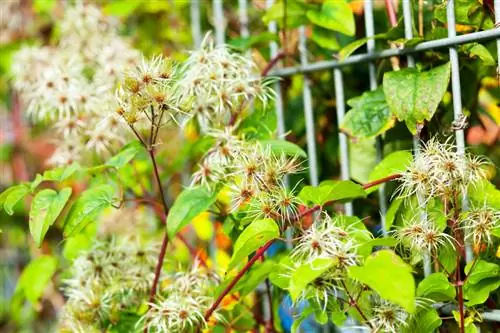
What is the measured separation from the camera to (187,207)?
1265 millimetres

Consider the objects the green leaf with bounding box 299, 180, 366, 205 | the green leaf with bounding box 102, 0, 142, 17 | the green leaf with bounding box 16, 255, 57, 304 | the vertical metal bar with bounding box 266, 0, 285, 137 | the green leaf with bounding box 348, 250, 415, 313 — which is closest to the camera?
the green leaf with bounding box 348, 250, 415, 313

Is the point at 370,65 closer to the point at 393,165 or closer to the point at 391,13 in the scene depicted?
the point at 391,13

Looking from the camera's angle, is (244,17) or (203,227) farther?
(203,227)

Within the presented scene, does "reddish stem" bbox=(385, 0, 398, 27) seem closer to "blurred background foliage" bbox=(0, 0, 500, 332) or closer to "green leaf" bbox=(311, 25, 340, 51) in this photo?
"blurred background foliage" bbox=(0, 0, 500, 332)

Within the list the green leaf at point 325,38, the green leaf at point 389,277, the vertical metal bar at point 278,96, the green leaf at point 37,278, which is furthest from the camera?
the green leaf at point 37,278

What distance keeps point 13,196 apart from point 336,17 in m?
0.66

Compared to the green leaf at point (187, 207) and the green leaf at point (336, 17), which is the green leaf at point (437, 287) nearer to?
the green leaf at point (187, 207)

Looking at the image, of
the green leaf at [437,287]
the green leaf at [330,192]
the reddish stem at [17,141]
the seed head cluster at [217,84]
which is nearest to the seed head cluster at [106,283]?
the seed head cluster at [217,84]

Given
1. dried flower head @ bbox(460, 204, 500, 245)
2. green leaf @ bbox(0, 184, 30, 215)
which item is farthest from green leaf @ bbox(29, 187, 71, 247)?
dried flower head @ bbox(460, 204, 500, 245)

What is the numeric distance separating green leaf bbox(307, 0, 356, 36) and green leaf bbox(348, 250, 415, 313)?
1.77 feet

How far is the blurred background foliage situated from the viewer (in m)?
1.37

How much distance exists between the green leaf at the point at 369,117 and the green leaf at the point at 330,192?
0.20 metres

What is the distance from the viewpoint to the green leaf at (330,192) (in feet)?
3.68

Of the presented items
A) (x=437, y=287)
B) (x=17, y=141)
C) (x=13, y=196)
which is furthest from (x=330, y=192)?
(x=17, y=141)
